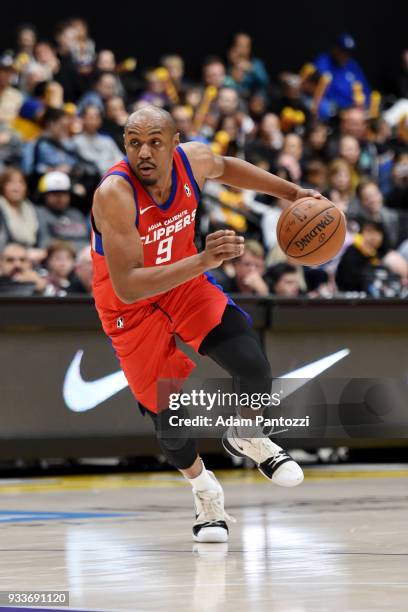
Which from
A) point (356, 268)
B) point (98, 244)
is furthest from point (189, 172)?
point (356, 268)

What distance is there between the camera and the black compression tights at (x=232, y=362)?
6.98m

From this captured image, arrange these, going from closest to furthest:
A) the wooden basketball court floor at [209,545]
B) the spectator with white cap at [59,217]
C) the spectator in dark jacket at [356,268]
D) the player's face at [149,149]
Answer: the wooden basketball court floor at [209,545] → the player's face at [149,149] → the spectator in dark jacket at [356,268] → the spectator with white cap at [59,217]

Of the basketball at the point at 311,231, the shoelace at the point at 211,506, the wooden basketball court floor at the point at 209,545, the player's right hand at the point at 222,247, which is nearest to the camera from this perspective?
the wooden basketball court floor at the point at 209,545

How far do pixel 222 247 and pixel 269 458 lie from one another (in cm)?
143

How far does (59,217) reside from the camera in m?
13.4

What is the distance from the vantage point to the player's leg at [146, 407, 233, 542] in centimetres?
712

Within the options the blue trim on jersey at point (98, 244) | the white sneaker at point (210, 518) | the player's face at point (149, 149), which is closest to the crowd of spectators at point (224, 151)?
the blue trim on jersey at point (98, 244)

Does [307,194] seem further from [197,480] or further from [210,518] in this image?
[210,518]

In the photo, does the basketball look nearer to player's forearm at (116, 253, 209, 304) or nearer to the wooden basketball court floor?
player's forearm at (116, 253, 209, 304)

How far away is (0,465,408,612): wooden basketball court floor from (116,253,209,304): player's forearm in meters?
1.27

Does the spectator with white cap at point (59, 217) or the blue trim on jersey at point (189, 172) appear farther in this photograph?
the spectator with white cap at point (59, 217)

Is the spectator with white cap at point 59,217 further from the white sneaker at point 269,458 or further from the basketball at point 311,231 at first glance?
the white sneaker at point 269,458

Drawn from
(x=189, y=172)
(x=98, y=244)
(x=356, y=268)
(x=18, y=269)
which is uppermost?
(x=356, y=268)

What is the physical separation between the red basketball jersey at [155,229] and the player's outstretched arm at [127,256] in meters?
0.12
